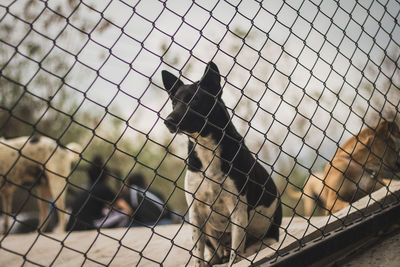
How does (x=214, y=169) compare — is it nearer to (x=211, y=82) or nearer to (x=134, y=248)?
(x=211, y=82)

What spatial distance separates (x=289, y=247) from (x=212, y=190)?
0.66 m

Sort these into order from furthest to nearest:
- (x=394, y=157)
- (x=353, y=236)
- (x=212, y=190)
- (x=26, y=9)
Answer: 1. (x=394, y=157)
2. (x=26, y=9)
3. (x=212, y=190)
4. (x=353, y=236)

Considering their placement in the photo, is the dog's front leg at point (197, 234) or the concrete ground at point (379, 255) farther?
the dog's front leg at point (197, 234)

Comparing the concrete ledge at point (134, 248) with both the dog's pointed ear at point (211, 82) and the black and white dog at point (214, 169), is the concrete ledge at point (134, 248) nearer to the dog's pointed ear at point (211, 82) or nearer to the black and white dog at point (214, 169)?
the black and white dog at point (214, 169)

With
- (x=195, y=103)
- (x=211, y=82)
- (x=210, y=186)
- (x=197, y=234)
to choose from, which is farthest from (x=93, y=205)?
(x=211, y=82)

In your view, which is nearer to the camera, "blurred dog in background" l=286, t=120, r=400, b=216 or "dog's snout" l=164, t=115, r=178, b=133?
"dog's snout" l=164, t=115, r=178, b=133

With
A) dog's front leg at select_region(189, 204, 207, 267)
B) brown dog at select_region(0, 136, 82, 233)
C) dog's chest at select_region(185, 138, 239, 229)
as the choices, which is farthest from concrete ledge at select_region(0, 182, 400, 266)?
brown dog at select_region(0, 136, 82, 233)

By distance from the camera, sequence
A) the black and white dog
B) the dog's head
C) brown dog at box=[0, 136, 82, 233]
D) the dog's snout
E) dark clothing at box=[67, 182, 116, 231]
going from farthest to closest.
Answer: brown dog at box=[0, 136, 82, 233] → dark clothing at box=[67, 182, 116, 231] → the black and white dog → the dog's head → the dog's snout

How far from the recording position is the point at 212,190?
7.50ft

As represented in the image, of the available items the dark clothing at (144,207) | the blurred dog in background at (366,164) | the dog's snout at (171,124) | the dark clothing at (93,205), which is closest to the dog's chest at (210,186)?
the dog's snout at (171,124)

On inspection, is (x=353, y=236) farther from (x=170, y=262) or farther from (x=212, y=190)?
(x=170, y=262)

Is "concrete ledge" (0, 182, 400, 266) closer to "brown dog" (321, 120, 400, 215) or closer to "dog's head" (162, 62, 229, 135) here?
"brown dog" (321, 120, 400, 215)

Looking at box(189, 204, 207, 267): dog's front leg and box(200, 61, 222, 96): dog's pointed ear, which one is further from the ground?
box(200, 61, 222, 96): dog's pointed ear

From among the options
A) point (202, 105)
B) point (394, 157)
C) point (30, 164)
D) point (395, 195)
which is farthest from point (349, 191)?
point (30, 164)
